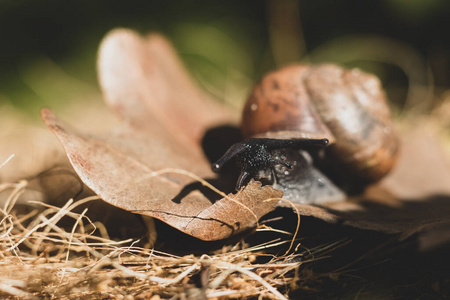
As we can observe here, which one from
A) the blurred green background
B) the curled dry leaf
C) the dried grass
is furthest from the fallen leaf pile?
the blurred green background

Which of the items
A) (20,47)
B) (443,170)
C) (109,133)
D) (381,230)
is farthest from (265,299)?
(20,47)

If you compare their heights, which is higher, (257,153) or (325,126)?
(325,126)

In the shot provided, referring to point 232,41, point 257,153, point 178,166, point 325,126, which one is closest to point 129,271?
point 178,166

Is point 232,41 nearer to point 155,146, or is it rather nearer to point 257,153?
point 155,146

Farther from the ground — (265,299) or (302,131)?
(302,131)

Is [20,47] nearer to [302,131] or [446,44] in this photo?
[302,131]

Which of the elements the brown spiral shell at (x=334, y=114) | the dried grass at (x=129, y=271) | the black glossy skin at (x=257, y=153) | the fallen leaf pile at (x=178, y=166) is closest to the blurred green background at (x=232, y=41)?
the fallen leaf pile at (x=178, y=166)
